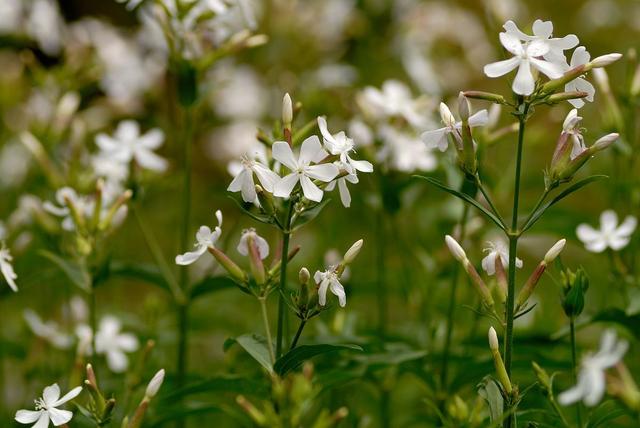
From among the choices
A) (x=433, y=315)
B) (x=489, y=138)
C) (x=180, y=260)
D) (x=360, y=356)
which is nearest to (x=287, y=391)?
(x=180, y=260)

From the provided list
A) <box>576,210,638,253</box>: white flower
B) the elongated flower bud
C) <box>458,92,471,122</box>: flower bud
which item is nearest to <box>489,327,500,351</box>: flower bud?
the elongated flower bud

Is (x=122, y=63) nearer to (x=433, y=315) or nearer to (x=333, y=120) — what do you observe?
(x=333, y=120)

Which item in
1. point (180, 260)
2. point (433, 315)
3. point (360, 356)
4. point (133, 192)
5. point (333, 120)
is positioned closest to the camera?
point (180, 260)

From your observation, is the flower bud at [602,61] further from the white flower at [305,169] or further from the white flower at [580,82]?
the white flower at [305,169]

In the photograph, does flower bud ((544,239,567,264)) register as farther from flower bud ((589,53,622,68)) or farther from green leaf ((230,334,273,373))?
green leaf ((230,334,273,373))

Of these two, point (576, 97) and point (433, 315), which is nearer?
point (576, 97)

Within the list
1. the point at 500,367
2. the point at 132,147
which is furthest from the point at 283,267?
the point at 132,147

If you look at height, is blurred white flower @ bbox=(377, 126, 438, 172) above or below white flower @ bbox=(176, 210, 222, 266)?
below
